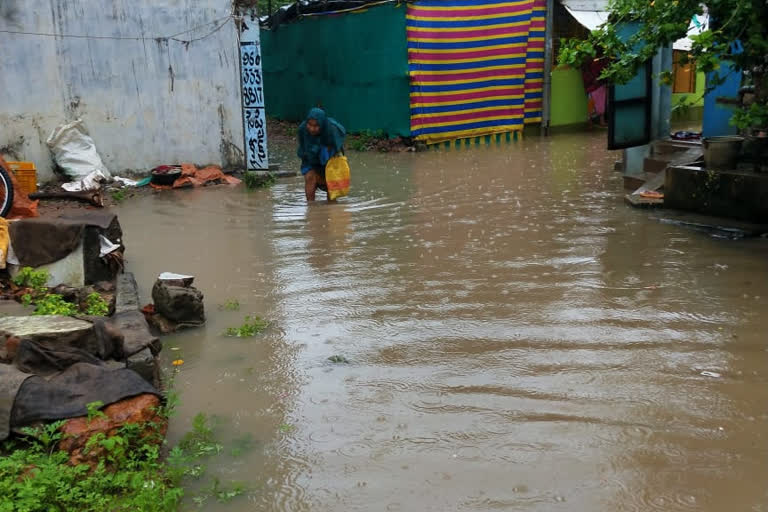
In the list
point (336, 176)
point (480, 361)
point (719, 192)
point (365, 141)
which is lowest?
point (480, 361)

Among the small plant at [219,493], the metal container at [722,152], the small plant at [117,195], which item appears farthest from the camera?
the small plant at [117,195]

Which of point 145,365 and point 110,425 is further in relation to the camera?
point 145,365

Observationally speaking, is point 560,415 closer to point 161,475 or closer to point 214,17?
point 161,475

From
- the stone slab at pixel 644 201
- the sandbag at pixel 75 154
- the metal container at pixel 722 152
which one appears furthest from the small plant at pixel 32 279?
the metal container at pixel 722 152

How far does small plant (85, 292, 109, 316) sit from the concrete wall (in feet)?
20.1

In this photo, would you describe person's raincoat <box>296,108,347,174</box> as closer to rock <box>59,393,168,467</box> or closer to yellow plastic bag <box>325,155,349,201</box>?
yellow plastic bag <box>325,155,349,201</box>

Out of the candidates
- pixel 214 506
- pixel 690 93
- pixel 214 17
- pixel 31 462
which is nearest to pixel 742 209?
pixel 214 506

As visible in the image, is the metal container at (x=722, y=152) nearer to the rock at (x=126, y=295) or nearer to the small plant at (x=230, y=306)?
the small plant at (x=230, y=306)

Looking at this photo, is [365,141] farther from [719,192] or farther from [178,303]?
[178,303]

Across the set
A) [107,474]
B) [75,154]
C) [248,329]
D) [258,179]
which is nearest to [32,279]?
[248,329]

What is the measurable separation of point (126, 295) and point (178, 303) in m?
0.60

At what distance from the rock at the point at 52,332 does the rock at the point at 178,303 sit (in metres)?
0.93

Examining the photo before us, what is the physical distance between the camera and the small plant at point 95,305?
5.14 meters

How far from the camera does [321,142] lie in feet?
30.8
